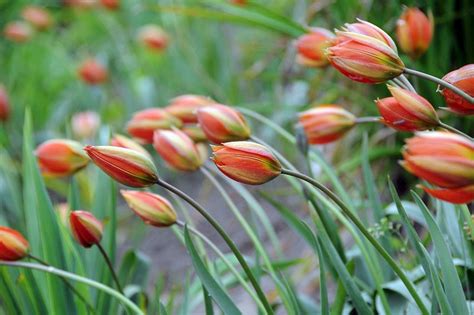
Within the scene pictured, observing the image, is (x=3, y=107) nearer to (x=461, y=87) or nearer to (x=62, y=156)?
(x=62, y=156)

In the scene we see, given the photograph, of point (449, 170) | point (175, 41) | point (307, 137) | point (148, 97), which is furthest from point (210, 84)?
point (449, 170)

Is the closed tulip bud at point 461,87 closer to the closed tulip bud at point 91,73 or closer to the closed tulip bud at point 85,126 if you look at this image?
the closed tulip bud at point 85,126

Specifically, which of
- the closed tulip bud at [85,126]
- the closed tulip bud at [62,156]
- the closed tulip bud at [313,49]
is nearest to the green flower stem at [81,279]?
the closed tulip bud at [62,156]

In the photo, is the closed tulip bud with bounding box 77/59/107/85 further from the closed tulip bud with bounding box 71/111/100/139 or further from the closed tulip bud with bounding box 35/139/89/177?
the closed tulip bud with bounding box 35/139/89/177

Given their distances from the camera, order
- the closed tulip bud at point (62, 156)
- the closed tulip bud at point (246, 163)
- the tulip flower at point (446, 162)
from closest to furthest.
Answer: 1. the tulip flower at point (446, 162)
2. the closed tulip bud at point (246, 163)
3. the closed tulip bud at point (62, 156)

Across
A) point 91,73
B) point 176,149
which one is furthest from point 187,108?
point 91,73
